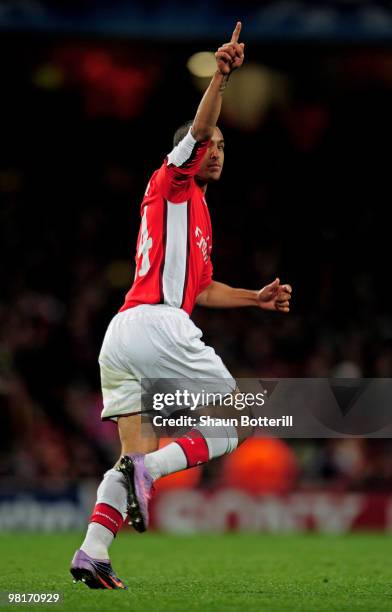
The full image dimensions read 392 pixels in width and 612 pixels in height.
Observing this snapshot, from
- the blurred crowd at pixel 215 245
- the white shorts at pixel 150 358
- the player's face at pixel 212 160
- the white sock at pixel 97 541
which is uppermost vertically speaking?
the blurred crowd at pixel 215 245

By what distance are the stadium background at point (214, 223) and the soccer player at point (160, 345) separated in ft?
21.0

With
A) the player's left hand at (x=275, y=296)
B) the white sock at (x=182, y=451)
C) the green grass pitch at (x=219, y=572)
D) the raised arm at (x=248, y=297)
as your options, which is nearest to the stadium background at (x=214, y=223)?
the green grass pitch at (x=219, y=572)

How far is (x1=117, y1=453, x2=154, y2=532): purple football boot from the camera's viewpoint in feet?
16.1

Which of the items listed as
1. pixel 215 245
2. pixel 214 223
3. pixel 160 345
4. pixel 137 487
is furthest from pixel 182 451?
pixel 214 223

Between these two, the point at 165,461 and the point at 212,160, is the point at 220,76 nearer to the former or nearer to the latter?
the point at 212,160

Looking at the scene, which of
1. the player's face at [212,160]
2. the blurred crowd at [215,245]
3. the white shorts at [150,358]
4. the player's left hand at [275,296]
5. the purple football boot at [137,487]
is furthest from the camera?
the blurred crowd at [215,245]

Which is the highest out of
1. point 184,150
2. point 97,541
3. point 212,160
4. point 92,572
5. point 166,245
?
point 212,160

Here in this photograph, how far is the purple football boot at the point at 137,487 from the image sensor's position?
489 cm

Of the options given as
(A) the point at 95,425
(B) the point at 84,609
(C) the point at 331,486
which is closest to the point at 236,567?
(B) the point at 84,609

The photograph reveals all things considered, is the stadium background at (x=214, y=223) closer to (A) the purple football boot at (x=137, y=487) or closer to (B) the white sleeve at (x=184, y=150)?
(A) the purple football boot at (x=137, y=487)

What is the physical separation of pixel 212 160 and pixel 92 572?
1.92 meters

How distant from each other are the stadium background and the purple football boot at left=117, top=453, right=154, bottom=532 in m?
6.64

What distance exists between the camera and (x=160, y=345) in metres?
5.24

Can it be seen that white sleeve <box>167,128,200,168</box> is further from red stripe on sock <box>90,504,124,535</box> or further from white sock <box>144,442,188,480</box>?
red stripe on sock <box>90,504,124,535</box>
